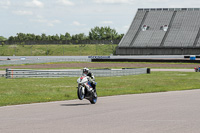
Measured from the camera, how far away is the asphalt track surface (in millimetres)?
9172

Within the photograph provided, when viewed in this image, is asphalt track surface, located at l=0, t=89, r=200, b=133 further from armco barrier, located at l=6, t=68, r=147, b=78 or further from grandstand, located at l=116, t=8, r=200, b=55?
grandstand, located at l=116, t=8, r=200, b=55

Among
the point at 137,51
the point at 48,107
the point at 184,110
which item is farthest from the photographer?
the point at 137,51

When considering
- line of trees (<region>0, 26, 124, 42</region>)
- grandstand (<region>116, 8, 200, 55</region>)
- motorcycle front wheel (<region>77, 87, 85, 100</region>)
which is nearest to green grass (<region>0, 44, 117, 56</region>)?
grandstand (<region>116, 8, 200, 55</region>)

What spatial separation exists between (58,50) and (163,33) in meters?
27.6

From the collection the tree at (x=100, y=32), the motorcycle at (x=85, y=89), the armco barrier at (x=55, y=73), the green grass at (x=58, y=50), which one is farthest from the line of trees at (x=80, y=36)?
the motorcycle at (x=85, y=89)

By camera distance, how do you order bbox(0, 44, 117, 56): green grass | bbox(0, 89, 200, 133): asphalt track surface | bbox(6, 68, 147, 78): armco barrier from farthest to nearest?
bbox(0, 44, 117, 56): green grass < bbox(6, 68, 147, 78): armco barrier < bbox(0, 89, 200, 133): asphalt track surface

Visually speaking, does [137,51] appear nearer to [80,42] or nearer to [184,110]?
[80,42]

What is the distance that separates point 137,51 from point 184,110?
237 ft

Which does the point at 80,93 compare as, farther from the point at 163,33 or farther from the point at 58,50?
the point at 58,50

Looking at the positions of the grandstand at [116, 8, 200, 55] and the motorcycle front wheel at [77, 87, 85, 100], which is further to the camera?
the grandstand at [116, 8, 200, 55]

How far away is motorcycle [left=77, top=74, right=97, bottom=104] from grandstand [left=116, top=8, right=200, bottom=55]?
68513 millimetres

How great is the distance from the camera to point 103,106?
14.0 metres

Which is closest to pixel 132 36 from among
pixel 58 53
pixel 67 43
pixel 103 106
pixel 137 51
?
pixel 137 51

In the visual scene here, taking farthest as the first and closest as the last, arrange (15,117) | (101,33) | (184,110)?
(101,33), (184,110), (15,117)
